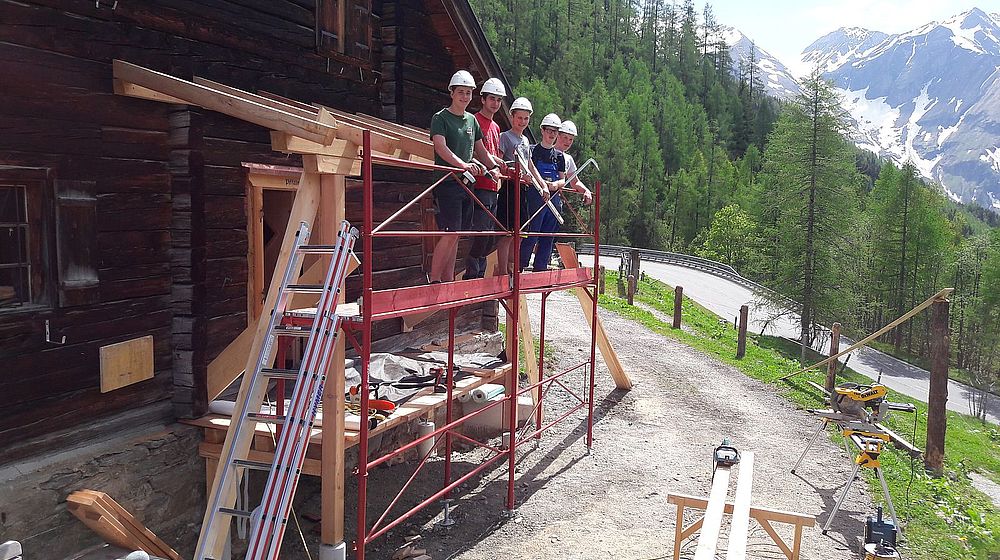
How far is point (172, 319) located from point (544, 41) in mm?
77116

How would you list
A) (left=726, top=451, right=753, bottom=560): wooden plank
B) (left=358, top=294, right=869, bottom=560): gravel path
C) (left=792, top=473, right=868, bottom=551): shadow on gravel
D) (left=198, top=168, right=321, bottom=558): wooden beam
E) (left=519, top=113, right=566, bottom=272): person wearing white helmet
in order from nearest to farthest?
(left=726, top=451, right=753, bottom=560): wooden plank
(left=198, top=168, right=321, bottom=558): wooden beam
(left=358, top=294, right=869, bottom=560): gravel path
(left=792, top=473, right=868, bottom=551): shadow on gravel
(left=519, top=113, right=566, bottom=272): person wearing white helmet

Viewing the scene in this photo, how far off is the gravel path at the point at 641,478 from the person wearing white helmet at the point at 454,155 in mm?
2938

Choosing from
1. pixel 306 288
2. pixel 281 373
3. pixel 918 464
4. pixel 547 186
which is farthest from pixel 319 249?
pixel 918 464

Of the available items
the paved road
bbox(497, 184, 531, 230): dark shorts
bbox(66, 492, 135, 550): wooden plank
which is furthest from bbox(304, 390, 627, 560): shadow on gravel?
the paved road

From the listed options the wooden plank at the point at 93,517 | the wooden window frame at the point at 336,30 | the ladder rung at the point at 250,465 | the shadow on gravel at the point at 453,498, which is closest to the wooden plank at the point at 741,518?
the shadow on gravel at the point at 453,498

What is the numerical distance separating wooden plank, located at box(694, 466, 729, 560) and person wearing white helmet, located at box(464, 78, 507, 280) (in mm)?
3257

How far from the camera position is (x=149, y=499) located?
602cm

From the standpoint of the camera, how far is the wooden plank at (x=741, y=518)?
461 centimetres

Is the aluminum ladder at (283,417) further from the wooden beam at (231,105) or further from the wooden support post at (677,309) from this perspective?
the wooden support post at (677,309)

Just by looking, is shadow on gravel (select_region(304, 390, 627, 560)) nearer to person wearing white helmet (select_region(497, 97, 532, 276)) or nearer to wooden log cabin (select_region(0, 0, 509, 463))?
wooden log cabin (select_region(0, 0, 509, 463))

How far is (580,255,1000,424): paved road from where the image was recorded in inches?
1319

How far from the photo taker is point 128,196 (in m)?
5.88

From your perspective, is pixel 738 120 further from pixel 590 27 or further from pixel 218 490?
pixel 218 490

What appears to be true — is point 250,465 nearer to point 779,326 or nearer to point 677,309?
point 677,309
